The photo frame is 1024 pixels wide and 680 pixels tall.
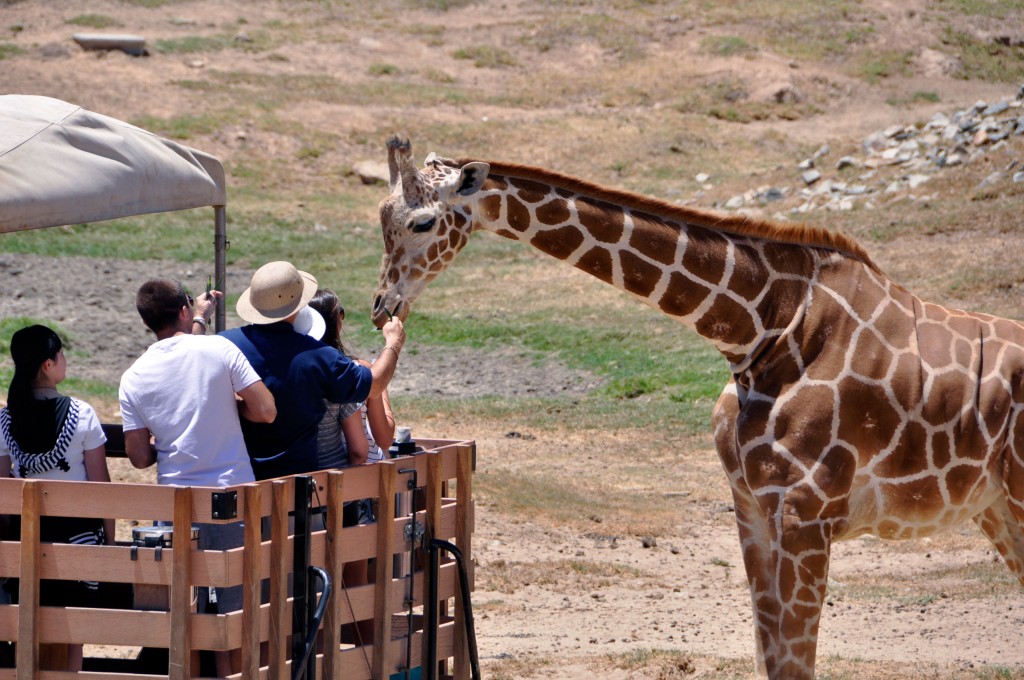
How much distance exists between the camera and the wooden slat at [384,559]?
504 centimetres

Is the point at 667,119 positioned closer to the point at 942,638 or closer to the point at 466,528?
the point at 942,638

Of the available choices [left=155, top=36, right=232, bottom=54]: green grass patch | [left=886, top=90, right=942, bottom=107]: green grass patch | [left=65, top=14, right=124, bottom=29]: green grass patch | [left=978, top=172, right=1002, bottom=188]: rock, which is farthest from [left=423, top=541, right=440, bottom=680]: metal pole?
[left=65, top=14, right=124, bottom=29]: green grass patch

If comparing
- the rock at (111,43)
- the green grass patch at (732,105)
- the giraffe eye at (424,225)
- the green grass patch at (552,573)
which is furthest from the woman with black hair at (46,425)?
the rock at (111,43)

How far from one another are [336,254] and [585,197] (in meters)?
17.9

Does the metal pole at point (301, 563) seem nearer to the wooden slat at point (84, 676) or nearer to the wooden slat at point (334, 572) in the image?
the wooden slat at point (334, 572)

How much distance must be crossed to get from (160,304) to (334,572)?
1.27 m

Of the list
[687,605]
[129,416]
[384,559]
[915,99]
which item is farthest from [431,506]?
[915,99]

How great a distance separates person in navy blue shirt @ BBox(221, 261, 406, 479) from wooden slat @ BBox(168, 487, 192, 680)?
26.5 inches

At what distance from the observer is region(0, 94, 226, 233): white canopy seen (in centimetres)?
542

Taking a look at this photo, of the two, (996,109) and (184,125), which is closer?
(996,109)

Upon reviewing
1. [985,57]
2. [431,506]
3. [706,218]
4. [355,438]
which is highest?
[985,57]

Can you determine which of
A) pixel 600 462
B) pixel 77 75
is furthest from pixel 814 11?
pixel 600 462

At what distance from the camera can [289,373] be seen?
5.00m

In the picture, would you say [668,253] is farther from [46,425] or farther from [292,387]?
[46,425]
